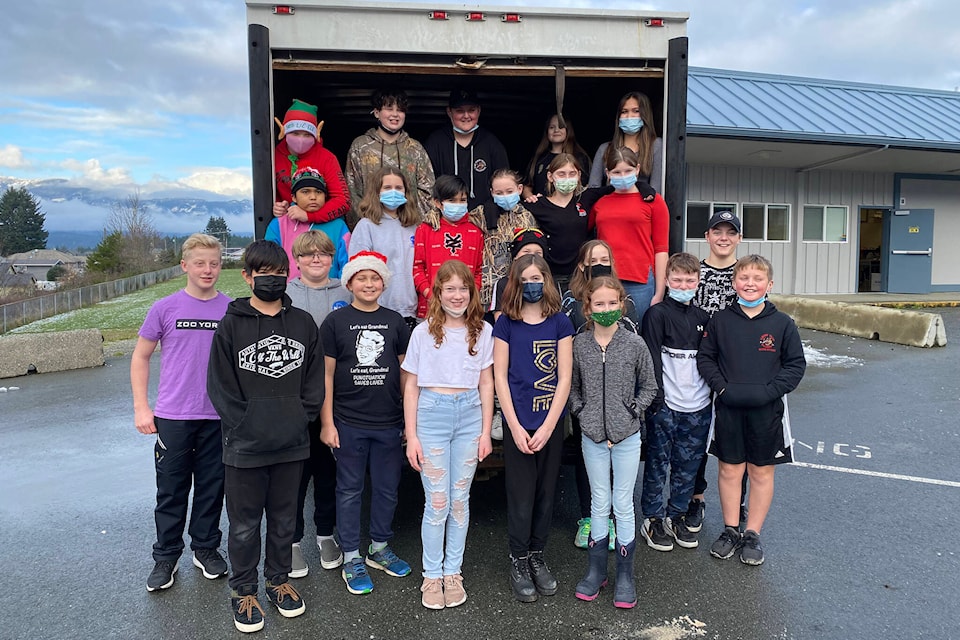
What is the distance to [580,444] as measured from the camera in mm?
3557

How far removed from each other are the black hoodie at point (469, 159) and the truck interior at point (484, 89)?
46cm

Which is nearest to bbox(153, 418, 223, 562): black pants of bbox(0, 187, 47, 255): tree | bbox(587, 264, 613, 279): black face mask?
bbox(587, 264, 613, 279): black face mask

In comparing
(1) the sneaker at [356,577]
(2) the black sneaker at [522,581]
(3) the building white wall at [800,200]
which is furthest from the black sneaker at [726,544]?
(3) the building white wall at [800,200]

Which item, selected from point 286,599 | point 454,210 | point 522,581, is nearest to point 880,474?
point 522,581

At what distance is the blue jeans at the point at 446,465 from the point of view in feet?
10.3

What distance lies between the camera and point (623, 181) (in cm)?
392

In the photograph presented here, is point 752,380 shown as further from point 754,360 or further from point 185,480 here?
point 185,480

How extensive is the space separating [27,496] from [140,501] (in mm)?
927

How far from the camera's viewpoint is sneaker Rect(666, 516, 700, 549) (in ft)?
12.2

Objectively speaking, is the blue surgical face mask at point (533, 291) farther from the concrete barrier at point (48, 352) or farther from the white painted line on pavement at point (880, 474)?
the concrete barrier at point (48, 352)

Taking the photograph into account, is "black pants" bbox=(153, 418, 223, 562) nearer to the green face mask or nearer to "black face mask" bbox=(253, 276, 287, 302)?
"black face mask" bbox=(253, 276, 287, 302)

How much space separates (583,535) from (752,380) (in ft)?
4.25

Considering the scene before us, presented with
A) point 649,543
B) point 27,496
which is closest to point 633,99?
point 649,543

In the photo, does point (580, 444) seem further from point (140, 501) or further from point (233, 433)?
point (140, 501)
